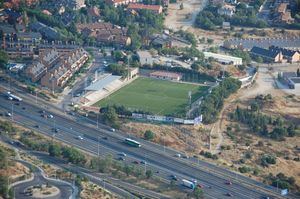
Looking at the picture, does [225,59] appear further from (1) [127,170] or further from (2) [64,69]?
(1) [127,170]

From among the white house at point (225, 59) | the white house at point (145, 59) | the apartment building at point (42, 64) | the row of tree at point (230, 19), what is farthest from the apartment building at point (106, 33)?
the row of tree at point (230, 19)

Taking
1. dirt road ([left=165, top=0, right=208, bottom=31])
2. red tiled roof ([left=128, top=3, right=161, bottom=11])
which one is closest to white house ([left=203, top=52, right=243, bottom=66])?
dirt road ([left=165, top=0, right=208, bottom=31])

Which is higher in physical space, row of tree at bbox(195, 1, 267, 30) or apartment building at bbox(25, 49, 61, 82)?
row of tree at bbox(195, 1, 267, 30)

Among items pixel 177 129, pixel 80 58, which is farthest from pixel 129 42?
pixel 177 129

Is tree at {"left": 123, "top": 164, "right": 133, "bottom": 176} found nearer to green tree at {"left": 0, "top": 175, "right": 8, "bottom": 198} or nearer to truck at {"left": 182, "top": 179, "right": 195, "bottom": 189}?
truck at {"left": 182, "top": 179, "right": 195, "bottom": 189}

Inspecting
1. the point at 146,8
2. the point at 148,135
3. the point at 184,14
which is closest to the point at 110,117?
the point at 148,135

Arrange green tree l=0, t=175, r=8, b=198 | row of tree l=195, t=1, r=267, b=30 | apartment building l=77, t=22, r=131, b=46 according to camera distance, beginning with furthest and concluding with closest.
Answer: row of tree l=195, t=1, r=267, b=30 < apartment building l=77, t=22, r=131, b=46 < green tree l=0, t=175, r=8, b=198

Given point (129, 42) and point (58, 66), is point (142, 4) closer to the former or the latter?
point (129, 42)
